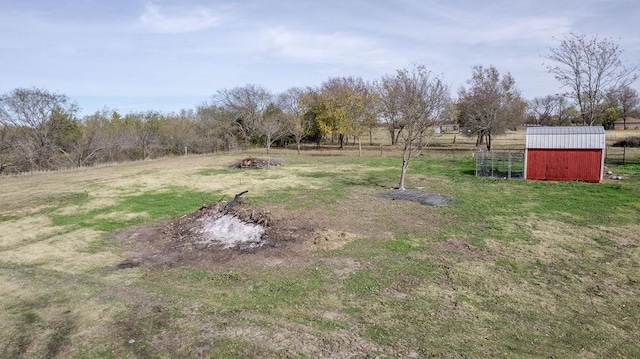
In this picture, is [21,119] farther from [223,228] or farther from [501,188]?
[501,188]

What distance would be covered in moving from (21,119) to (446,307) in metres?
38.8

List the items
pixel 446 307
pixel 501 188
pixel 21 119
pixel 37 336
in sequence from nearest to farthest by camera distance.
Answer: pixel 37 336, pixel 446 307, pixel 501 188, pixel 21 119

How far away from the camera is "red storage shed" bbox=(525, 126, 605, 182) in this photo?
20344 millimetres

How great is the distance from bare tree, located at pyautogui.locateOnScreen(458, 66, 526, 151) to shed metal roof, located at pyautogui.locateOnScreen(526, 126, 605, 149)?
1544cm

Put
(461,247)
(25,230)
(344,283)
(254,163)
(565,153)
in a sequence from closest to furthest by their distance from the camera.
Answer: (344,283), (461,247), (25,230), (565,153), (254,163)

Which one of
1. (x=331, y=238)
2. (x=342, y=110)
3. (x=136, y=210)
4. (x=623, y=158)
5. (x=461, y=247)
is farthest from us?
(x=342, y=110)

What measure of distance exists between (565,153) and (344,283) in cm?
1770

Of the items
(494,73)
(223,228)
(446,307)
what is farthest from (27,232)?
(494,73)

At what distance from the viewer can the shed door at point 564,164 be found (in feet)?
66.9

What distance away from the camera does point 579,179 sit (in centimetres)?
2066

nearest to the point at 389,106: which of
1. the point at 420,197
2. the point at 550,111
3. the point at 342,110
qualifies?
the point at 342,110

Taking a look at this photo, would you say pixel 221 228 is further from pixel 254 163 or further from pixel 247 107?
pixel 247 107

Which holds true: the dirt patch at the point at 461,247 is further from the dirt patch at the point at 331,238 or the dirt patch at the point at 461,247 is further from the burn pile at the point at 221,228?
the burn pile at the point at 221,228

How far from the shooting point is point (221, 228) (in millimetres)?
12203
